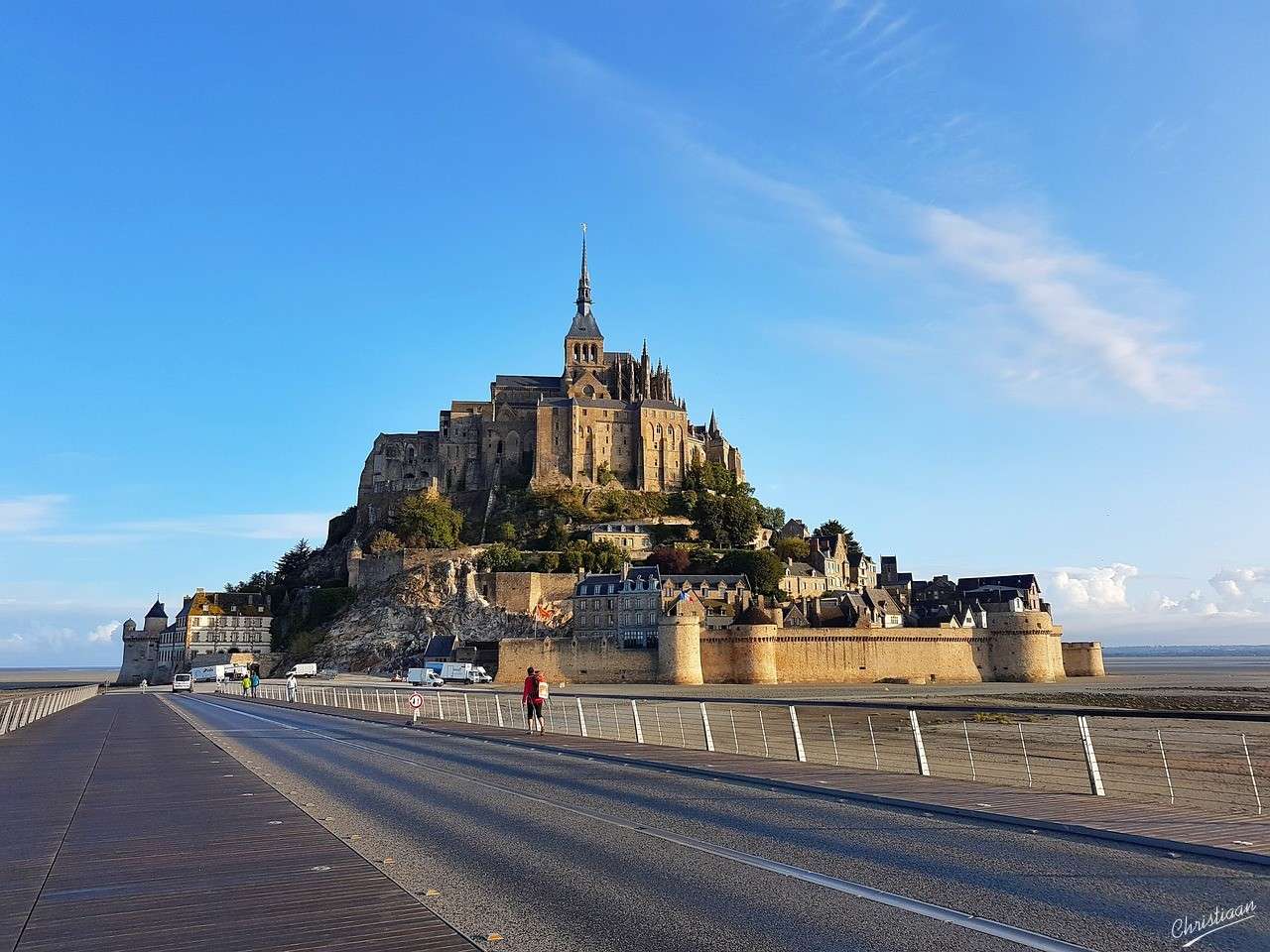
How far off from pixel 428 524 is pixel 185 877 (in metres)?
91.4

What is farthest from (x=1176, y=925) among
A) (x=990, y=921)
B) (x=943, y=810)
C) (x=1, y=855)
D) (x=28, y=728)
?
(x=28, y=728)

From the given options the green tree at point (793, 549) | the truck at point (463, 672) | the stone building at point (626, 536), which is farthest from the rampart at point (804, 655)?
the stone building at point (626, 536)

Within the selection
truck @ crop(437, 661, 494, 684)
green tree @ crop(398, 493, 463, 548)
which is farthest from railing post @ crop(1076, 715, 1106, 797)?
green tree @ crop(398, 493, 463, 548)

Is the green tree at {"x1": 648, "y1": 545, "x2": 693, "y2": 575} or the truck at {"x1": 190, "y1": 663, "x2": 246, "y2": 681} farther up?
the green tree at {"x1": 648, "y1": 545, "x2": 693, "y2": 575}

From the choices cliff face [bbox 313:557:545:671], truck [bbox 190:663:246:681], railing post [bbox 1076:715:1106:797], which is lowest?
railing post [bbox 1076:715:1106:797]

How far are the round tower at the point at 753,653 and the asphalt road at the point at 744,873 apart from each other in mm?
55900

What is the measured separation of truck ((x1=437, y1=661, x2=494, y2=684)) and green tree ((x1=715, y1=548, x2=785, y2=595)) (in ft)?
75.3

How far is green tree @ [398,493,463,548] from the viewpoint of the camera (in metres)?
97.4

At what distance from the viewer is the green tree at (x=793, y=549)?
308ft

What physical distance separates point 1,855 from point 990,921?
793 centimetres

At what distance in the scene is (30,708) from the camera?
32.9 meters

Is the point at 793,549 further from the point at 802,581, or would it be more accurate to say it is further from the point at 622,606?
the point at 622,606

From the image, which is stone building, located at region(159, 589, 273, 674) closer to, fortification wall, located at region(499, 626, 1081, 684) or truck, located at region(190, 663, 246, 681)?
truck, located at region(190, 663, 246, 681)

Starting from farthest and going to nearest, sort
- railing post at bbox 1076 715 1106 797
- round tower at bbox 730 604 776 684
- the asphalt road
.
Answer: round tower at bbox 730 604 776 684
railing post at bbox 1076 715 1106 797
the asphalt road
